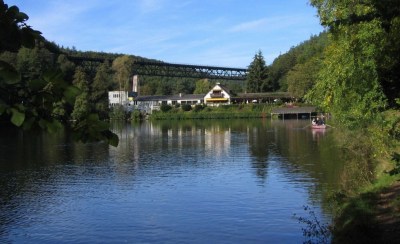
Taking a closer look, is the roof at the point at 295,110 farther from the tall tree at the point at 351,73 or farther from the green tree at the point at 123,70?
the tall tree at the point at 351,73

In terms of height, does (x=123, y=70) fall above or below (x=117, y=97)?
above

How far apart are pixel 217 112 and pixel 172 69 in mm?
51513

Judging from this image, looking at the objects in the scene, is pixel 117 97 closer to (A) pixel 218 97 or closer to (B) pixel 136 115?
(B) pixel 136 115

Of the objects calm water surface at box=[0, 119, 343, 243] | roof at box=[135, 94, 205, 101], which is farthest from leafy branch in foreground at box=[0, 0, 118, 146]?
roof at box=[135, 94, 205, 101]

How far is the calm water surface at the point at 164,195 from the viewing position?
1581 cm

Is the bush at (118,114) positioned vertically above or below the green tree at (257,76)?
below

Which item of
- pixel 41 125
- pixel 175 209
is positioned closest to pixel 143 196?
pixel 175 209

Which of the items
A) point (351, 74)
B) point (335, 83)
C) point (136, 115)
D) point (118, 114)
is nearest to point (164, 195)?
point (335, 83)

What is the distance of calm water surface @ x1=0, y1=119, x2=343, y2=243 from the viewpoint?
1581cm

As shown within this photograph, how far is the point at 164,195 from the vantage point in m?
22.0

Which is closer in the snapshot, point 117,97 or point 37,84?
point 37,84

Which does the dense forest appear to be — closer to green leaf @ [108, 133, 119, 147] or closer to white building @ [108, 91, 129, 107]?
green leaf @ [108, 133, 119, 147]

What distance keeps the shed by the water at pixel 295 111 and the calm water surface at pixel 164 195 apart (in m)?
68.5

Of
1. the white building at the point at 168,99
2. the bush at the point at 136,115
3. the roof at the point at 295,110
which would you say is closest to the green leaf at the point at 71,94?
the roof at the point at 295,110
